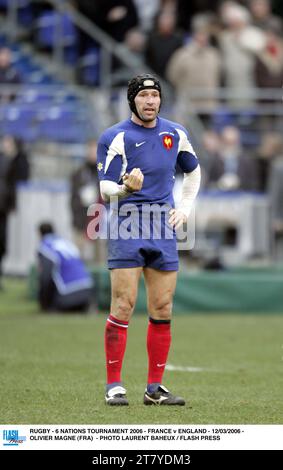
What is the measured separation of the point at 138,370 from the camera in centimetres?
1061

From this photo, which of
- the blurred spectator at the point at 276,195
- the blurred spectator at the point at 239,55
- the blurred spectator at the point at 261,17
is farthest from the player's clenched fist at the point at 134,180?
the blurred spectator at the point at 261,17

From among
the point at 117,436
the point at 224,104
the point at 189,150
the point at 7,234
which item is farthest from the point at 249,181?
the point at 117,436

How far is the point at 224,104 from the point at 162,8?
2404mm

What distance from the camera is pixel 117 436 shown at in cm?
716

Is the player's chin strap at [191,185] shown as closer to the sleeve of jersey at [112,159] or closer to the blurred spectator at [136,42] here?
the sleeve of jersey at [112,159]

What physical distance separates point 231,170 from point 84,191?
236 centimetres

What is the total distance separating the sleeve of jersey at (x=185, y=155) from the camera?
8.63m

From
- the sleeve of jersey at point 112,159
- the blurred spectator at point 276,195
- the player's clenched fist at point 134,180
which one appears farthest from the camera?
the blurred spectator at point 276,195

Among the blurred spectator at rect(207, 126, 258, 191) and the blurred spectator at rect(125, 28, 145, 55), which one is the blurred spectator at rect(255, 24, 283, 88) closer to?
the blurred spectator at rect(207, 126, 258, 191)

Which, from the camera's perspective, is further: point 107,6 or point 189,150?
point 107,6

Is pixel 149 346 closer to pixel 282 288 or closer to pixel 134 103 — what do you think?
pixel 134 103

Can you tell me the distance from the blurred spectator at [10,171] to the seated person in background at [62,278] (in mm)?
3323

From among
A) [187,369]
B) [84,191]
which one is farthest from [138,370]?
[84,191]

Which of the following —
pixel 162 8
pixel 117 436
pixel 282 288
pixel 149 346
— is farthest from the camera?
pixel 162 8
